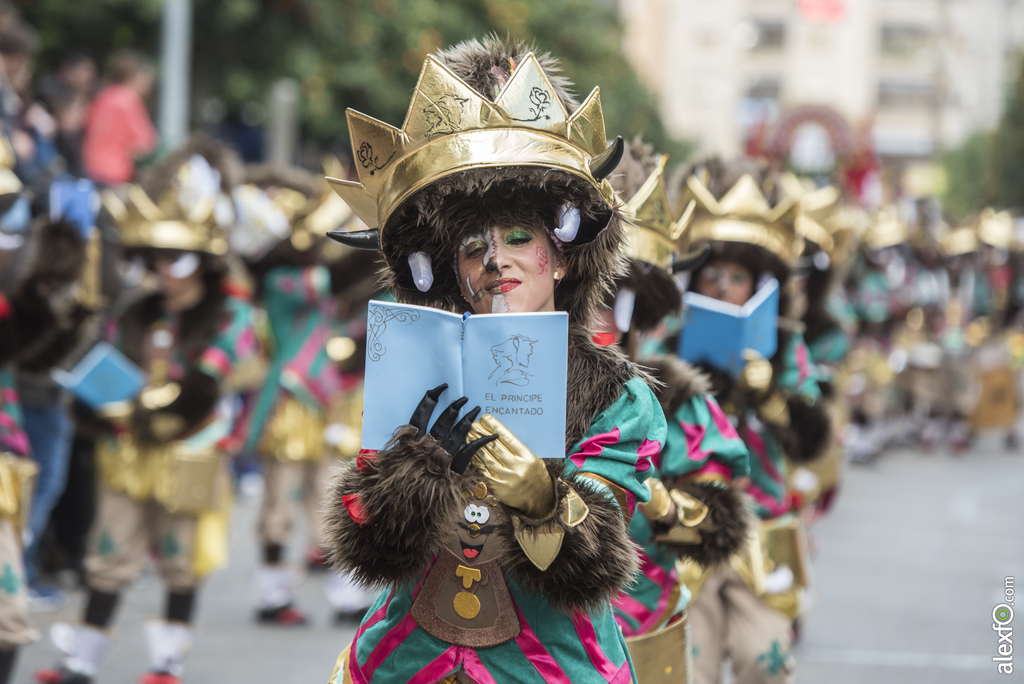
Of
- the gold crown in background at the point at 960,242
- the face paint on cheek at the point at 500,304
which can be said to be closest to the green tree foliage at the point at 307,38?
the gold crown in background at the point at 960,242

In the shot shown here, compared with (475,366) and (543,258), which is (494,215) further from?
(475,366)

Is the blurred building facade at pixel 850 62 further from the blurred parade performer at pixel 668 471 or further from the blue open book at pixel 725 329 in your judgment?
the blurred parade performer at pixel 668 471

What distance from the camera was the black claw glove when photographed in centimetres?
259

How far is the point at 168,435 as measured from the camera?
18.1 feet

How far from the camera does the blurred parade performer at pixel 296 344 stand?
7.18 metres

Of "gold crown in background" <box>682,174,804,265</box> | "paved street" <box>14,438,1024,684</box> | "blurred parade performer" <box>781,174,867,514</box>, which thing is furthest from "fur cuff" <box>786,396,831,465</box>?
"paved street" <box>14,438,1024,684</box>

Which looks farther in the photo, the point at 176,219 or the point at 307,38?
the point at 307,38

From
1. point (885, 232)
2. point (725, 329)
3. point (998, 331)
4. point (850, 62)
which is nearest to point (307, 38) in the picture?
point (885, 232)

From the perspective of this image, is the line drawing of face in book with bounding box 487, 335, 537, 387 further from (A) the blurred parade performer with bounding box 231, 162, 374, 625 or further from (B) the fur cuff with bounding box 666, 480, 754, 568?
(A) the blurred parade performer with bounding box 231, 162, 374, 625

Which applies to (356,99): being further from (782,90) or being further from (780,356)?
(782,90)

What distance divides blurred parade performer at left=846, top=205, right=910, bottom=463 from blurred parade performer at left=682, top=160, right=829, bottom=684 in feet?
25.5

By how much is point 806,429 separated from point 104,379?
111 inches

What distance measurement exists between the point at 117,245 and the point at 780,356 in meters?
3.35

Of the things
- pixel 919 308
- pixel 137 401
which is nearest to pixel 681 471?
pixel 137 401
